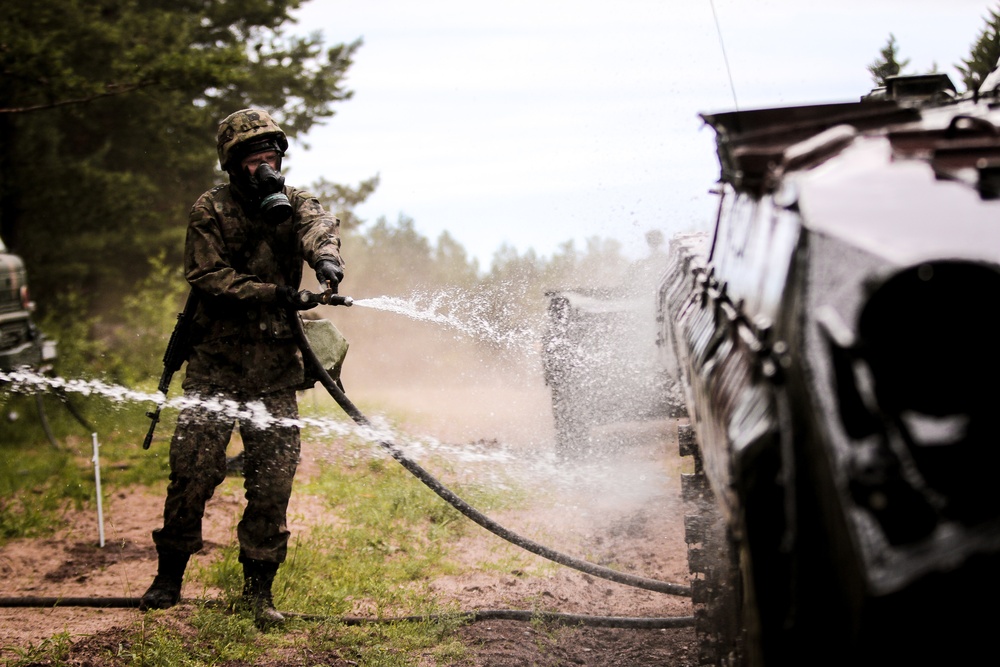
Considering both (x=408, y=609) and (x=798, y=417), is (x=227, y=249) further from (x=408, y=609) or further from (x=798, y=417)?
(x=798, y=417)

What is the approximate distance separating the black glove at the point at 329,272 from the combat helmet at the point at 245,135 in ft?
2.49

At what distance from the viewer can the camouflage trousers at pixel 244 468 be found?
507 centimetres

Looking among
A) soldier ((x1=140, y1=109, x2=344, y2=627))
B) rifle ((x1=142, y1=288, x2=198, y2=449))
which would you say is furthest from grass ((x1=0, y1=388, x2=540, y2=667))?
rifle ((x1=142, y1=288, x2=198, y2=449))

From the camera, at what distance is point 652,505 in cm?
728

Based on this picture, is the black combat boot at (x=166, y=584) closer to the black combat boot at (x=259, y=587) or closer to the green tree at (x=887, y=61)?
the black combat boot at (x=259, y=587)

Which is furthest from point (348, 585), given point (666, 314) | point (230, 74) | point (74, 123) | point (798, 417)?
point (74, 123)

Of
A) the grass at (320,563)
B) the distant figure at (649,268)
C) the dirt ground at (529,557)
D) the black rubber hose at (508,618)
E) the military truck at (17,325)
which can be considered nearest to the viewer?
the grass at (320,563)

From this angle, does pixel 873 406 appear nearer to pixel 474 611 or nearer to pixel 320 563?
pixel 474 611

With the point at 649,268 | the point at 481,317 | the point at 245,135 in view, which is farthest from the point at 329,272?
the point at 481,317

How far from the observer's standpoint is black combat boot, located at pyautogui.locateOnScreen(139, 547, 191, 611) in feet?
16.8

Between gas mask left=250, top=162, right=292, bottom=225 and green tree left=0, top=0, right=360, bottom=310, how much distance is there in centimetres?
523

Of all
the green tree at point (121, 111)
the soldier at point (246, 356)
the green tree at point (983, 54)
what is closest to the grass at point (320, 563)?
the soldier at point (246, 356)

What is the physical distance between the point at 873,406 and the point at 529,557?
478 cm

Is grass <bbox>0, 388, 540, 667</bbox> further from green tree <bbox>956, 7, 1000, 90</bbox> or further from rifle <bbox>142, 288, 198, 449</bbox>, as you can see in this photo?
green tree <bbox>956, 7, 1000, 90</bbox>
